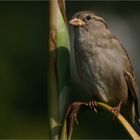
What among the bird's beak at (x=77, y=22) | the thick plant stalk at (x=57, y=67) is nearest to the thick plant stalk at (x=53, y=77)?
the thick plant stalk at (x=57, y=67)

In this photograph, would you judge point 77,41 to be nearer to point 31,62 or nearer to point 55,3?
point 31,62

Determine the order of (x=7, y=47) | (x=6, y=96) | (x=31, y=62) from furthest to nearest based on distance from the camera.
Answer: (x=31, y=62), (x=7, y=47), (x=6, y=96)

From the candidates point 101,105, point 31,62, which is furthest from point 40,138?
point 31,62

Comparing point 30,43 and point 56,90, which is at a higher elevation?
point 56,90

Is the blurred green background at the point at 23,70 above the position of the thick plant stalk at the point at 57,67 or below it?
below

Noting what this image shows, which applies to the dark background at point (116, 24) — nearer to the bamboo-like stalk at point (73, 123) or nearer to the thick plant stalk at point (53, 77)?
the bamboo-like stalk at point (73, 123)

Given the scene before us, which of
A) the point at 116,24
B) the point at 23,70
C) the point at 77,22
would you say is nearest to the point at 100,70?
the point at 77,22

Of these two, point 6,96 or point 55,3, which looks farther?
point 6,96

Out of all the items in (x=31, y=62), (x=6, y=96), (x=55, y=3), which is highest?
(x=55, y=3)
